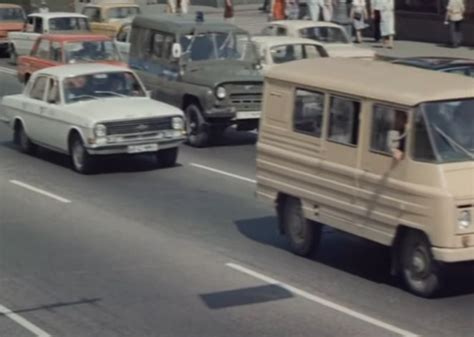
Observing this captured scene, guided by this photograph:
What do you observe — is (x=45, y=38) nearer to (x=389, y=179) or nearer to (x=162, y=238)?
(x=162, y=238)

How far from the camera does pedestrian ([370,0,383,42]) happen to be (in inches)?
1574

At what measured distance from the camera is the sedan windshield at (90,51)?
29.1 metres

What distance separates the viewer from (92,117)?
2139cm

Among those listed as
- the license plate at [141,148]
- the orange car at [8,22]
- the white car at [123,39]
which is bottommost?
the orange car at [8,22]

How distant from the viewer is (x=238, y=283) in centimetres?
1402

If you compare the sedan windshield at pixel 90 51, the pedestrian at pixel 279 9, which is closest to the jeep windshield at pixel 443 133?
the sedan windshield at pixel 90 51

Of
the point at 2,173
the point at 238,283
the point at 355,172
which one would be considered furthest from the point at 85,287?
the point at 2,173

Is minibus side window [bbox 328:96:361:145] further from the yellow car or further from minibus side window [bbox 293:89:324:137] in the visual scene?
the yellow car

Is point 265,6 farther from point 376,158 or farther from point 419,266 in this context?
point 419,266

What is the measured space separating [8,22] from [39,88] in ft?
70.5

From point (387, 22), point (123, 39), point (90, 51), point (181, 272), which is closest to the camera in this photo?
point (181, 272)

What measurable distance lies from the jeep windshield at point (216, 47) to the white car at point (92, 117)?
2.71 meters

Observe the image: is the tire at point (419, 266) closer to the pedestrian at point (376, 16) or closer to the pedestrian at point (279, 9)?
the pedestrian at point (376, 16)

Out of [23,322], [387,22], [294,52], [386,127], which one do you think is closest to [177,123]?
[294,52]
